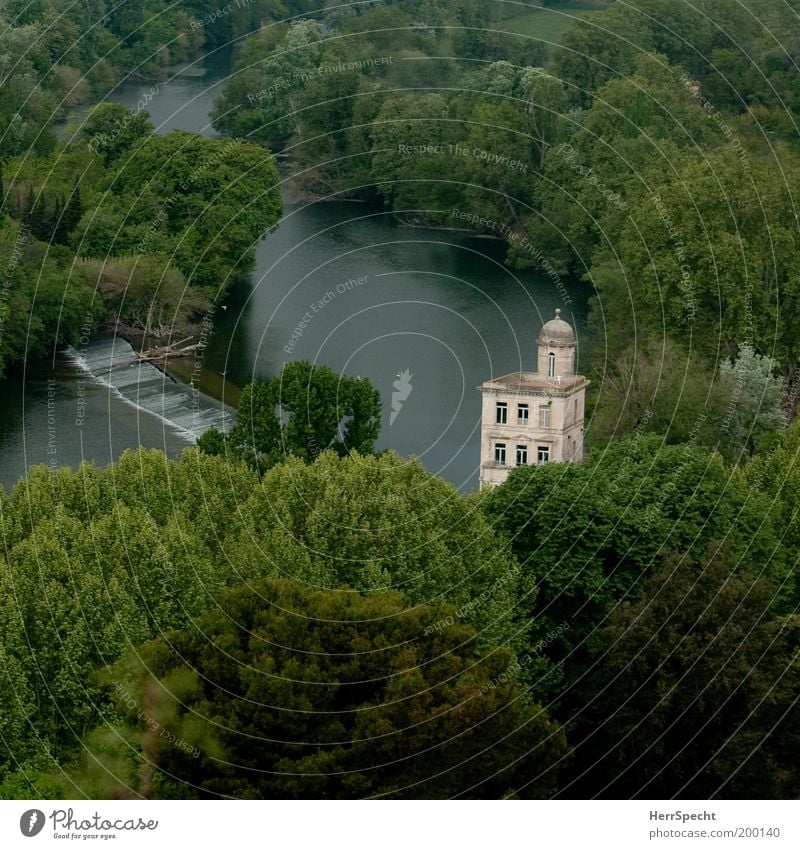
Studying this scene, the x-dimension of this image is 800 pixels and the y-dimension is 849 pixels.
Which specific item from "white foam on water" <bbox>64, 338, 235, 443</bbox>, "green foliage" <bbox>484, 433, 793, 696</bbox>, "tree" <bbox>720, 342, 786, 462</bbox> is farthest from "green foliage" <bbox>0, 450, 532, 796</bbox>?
"white foam on water" <bbox>64, 338, 235, 443</bbox>

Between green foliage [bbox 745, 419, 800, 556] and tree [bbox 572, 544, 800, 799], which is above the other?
green foliage [bbox 745, 419, 800, 556]

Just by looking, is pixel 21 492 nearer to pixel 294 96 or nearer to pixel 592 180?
pixel 592 180

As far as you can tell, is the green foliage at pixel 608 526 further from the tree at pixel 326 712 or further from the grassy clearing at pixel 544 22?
the grassy clearing at pixel 544 22

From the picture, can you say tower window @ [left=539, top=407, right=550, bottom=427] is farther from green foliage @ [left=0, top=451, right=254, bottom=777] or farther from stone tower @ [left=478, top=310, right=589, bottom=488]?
green foliage @ [left=0, top=451, right=254, bottom=777]

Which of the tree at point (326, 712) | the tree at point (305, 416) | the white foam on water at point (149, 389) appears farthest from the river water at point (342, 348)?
the tree at point (326, 712)

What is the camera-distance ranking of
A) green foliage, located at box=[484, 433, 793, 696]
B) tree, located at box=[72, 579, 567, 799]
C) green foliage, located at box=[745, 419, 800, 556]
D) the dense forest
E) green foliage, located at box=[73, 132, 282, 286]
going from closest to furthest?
1. tree, located at box=[72, 579, 567, 799]
2. the dense forest
3. green foliage, located at box=[484, 433, 793, 696]
4. green foliage, located at box=[745, 419, 800, 556]
5. green foliage, located at box=[73, 132, 282, 286]

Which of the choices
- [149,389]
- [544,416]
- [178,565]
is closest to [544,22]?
[149,389]

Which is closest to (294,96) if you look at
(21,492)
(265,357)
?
(265,357)
